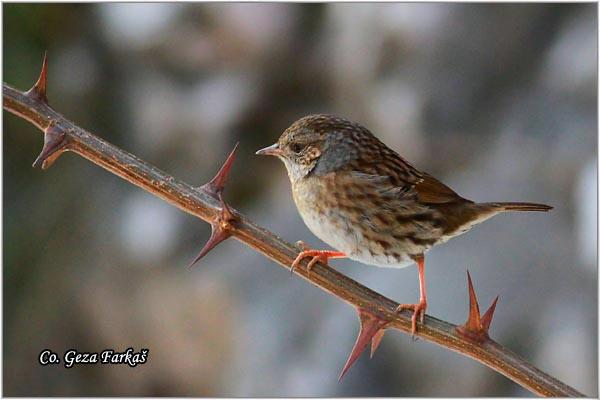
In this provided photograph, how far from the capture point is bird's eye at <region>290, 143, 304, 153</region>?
10.3 ft

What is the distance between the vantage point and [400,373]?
6.48m

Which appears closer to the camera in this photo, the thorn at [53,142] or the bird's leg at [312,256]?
the thorn at [53,142]

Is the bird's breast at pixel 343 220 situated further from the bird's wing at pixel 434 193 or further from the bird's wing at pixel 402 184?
the bird's wing at pixel 434 193

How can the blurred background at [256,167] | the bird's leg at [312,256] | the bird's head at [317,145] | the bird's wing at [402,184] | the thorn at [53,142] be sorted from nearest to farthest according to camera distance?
the thorn at [53,142], the bird's leg at [312,256], the bird's head at [317,145], the bird's wing at [402,184], the blurred background at [256,167]

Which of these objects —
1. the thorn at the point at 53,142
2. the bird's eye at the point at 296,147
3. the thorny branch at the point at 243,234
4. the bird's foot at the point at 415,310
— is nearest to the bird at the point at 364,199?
the bird's eye at the point at 296,147

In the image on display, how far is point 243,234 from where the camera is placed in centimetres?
244

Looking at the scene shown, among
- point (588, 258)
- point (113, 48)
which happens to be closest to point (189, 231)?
point (113, 48)

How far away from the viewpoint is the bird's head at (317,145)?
10.2ft

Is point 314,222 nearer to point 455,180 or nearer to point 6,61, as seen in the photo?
point 455,180

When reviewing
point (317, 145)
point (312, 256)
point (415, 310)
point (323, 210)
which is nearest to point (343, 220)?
point (323, 210)

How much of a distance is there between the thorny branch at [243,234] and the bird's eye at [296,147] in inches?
27.5

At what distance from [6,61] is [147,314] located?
3.04 m

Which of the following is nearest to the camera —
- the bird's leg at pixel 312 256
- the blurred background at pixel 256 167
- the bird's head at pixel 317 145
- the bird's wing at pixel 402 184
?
the bird's leg at pixel 312 256

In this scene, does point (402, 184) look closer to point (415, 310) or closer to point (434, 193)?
point (434, 193)
